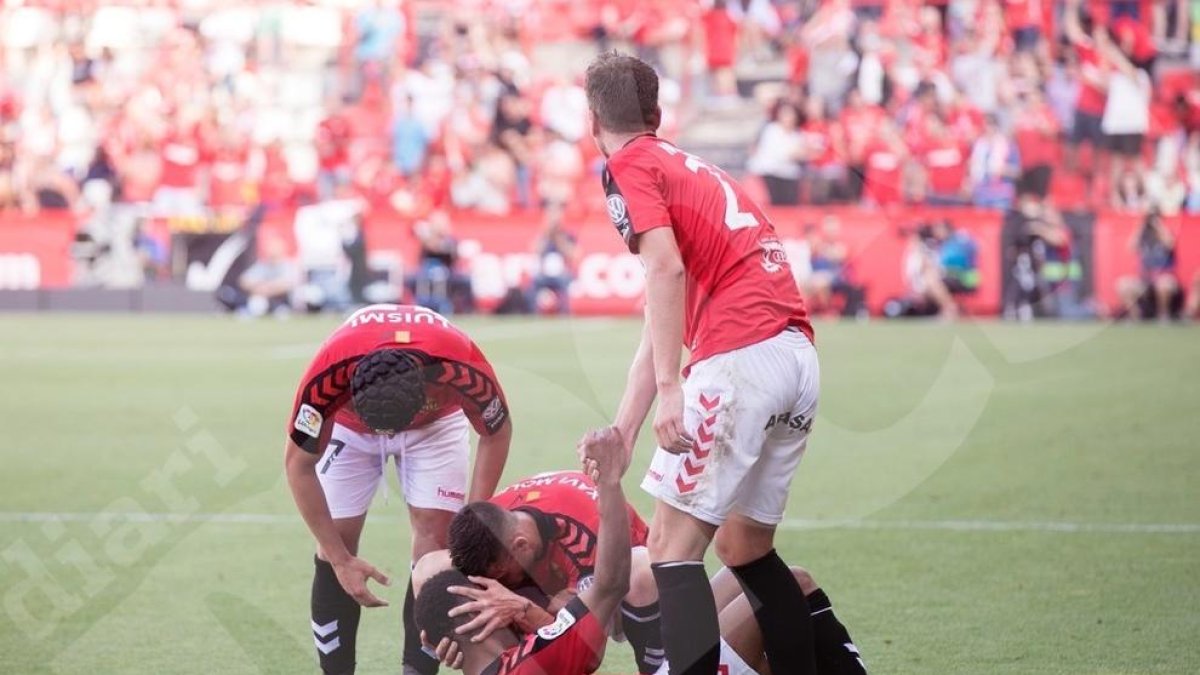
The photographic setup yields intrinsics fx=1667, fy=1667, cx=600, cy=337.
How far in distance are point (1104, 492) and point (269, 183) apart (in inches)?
665

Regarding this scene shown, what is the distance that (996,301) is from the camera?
1991 cm

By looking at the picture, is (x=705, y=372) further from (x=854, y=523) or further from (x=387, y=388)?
(x=854, y=523)

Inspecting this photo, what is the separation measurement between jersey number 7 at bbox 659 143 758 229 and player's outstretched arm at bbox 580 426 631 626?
70 cm

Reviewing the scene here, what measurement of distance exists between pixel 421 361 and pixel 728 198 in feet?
3.79

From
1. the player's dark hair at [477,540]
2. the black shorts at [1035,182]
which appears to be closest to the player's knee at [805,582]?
the player's dark hair at [477,540]

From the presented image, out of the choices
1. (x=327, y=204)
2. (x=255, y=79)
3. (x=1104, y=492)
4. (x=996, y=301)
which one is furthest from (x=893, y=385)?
(x=255, y=79)

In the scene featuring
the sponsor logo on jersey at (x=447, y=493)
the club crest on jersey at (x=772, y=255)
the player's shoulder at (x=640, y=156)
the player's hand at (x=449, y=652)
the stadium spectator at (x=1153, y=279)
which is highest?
the player's shoulder at (x=640, y=156)

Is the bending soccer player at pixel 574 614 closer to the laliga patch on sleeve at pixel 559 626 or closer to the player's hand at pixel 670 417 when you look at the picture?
the laliga patch on sleeve at pixel 559 626

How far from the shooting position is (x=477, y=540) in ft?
16.1

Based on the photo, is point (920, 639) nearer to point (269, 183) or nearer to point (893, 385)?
point (893, 385)

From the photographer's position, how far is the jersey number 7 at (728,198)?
482 cm

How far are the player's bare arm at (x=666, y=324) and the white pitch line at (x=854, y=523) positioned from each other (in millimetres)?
4002

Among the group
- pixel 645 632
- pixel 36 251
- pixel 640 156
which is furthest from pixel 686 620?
pixel 36 251

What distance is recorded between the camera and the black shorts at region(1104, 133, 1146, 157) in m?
21.2
